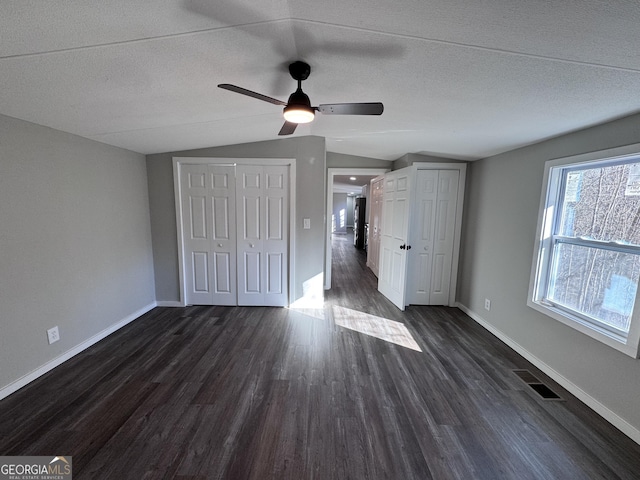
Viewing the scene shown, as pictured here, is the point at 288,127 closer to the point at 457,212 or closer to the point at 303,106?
the point at 303,106

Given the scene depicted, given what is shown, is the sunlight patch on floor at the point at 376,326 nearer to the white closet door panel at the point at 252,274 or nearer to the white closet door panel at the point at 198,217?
the white closet door panel at the point at 252,274

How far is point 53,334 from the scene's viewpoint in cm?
232

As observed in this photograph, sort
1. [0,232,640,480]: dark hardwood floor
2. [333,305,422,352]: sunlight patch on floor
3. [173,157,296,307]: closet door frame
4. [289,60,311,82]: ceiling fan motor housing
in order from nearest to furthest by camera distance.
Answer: [0,232,640,480]: dark hardwood floor
[289,60,311,82]: ceiling fan motor housing
[333,305,422,352]: sunlight patch on floor
[173,157,296,307]: closet door frame

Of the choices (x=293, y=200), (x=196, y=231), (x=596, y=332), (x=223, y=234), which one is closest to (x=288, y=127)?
(x=293, y=200)

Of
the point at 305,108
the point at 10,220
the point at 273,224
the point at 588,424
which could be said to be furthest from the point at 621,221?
the point at 10,220

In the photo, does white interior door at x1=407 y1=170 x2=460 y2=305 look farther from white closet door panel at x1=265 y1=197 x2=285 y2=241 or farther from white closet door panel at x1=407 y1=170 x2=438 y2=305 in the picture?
white closet door panel at x1=265 y1=197 x2=285 y2=241

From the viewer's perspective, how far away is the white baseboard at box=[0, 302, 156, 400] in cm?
199

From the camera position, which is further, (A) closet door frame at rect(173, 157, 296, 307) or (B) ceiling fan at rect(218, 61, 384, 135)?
(A) closet door frame at rect(173, 157, 296, 307)

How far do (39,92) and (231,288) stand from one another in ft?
9.08

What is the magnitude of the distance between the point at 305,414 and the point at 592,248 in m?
2.66

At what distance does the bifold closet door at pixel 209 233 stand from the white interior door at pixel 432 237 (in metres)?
2.72

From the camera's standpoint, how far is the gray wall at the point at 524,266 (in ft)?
6.03

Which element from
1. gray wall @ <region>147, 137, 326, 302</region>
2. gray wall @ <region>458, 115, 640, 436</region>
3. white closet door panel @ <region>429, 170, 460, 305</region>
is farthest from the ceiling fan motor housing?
white closet door panel @ <region>429, 170, 460, 305</region>

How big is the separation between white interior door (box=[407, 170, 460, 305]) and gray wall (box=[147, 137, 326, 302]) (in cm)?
146
